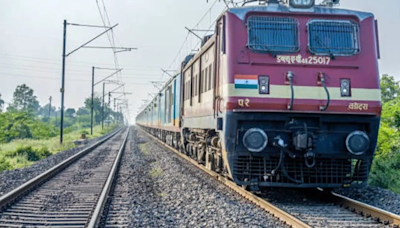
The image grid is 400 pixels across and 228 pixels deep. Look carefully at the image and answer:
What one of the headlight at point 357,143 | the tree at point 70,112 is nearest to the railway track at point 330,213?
the headlight at point 357,143

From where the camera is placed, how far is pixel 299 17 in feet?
25.8

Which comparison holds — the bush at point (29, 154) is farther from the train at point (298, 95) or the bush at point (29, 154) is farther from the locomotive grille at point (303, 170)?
the locomotive grille at point (303, 170)

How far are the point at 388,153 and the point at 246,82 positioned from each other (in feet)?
29.3

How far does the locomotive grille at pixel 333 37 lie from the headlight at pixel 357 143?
56.7 inches

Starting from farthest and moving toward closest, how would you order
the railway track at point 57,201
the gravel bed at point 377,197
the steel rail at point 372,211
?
the gravel bed at point 377,197
the railway track at point 57,201
the steel rail at point 372,211

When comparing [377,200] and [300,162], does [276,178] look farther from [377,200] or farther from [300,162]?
[377,200]

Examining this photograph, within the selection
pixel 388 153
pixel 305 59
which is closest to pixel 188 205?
pixel 305 59

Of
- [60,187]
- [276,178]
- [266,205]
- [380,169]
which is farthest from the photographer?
[380,169]

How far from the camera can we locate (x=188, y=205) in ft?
24.8

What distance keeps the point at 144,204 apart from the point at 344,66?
4145 millimetres

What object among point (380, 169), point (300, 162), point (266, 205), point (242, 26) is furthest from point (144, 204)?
point (380, 169)

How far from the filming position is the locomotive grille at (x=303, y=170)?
7.61 metres

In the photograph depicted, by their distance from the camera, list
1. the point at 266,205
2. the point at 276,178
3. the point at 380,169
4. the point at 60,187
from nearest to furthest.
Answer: the point at 266,205 → the point at 276,178 → the point at 60,187 → the point at 380,169

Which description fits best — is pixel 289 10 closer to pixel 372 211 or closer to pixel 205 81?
pixel 205 81
